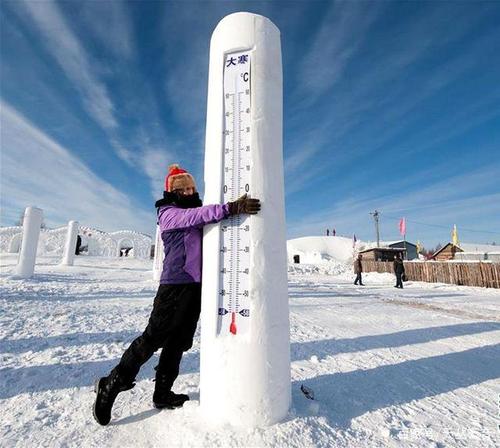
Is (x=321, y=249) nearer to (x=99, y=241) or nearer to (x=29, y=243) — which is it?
(x=99, y=241)

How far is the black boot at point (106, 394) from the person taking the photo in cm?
219

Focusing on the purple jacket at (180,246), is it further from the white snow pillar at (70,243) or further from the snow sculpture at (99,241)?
the snow sculpture at (99,241)

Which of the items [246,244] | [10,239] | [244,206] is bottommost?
[246,244]

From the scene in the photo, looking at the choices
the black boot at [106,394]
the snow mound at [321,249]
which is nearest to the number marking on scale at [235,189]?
the black boot at [106,394]

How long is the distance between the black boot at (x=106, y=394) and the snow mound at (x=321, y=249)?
59.9 metres

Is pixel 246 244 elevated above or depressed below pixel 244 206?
below

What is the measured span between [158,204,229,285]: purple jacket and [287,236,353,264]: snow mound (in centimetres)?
5975

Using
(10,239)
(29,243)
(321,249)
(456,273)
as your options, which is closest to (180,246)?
(29,243)

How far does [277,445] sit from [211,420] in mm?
500

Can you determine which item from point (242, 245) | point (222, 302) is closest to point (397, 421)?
point (222, 302)

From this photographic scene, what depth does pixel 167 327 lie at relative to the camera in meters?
2.32

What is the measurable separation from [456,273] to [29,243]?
81.7 feet

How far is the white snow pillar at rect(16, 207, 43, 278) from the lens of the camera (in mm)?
13434

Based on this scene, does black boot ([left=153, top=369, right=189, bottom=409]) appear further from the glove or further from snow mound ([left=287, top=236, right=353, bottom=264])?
snow mound ([left=287, top=236, right=353, bottom=264])
